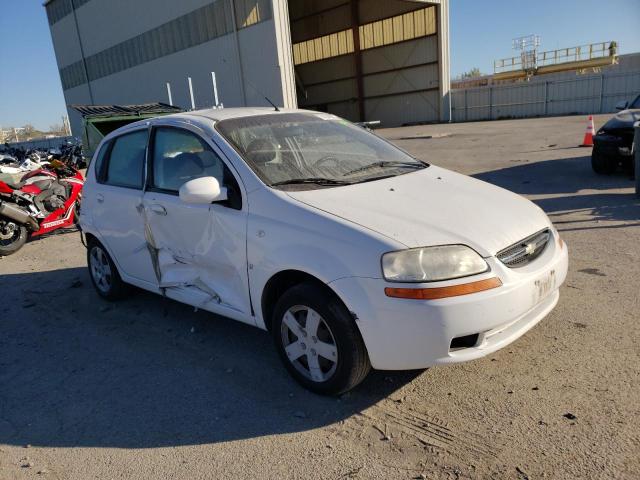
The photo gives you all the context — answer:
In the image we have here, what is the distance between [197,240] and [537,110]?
31168mm

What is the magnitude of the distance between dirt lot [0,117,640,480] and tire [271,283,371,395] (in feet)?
0.51

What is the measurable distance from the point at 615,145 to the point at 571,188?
117cm

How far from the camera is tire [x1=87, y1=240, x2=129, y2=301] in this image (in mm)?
4957

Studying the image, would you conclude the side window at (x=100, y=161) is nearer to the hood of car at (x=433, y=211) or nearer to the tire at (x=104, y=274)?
the tire at (x=104, y=274)

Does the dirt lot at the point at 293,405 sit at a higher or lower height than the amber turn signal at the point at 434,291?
lower

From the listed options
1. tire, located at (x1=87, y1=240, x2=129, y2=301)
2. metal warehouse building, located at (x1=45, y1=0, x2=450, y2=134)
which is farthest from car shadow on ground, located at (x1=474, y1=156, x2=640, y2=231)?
metal warehouse building, located at (x1=45, y1=0, x2=450, y2=134)

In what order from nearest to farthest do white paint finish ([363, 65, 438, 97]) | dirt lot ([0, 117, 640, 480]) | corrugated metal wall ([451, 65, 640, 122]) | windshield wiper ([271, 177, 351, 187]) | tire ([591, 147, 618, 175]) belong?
dirt lot ([0, 117, 640, 480]) → windshield wiper ([271, 177, 351, 187]) → tire ([591, 147, 618, 175]) → corrugated metal wall ([451, 65, 640, 122]) → white paint finish ([363, 65, 438, 97])

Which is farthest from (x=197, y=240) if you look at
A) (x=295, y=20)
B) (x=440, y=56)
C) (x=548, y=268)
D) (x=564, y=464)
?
(x=295, y=20)

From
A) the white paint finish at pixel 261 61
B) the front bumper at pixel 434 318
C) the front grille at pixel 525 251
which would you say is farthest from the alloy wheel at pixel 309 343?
the white paint finish at pixel 261 61

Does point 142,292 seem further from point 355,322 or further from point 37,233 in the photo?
point 37,233

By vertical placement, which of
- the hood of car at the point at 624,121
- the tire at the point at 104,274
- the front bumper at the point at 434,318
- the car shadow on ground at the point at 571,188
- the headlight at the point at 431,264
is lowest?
the car shadow on ground at the point at 571,188

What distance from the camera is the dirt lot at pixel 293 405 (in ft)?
8.29

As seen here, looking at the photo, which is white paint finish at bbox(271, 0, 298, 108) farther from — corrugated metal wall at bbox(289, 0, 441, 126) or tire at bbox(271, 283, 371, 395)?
tire at bbox(271, 283, 371, 395)

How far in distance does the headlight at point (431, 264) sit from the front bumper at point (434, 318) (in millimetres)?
44
